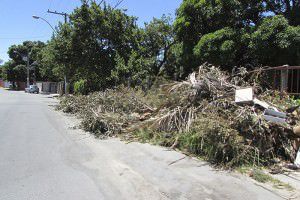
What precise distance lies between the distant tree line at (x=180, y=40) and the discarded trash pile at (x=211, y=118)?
4161 millimetres

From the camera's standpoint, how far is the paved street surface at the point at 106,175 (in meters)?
5.16

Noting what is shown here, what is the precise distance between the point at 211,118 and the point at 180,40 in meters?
9.96

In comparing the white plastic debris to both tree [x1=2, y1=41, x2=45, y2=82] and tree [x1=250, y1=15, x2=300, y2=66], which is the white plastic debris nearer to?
tree [x1=250, y1=15, x2=300, y2=66]

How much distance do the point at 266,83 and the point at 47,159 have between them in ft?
21.1

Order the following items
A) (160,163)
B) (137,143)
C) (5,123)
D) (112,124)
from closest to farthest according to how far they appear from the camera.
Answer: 1. (160,163)
2. (137,143)
3. (112,124)
4. (5,123)

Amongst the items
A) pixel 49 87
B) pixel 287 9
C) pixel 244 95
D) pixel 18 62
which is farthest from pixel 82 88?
pixel 18 62

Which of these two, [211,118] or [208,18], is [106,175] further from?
[208,18]

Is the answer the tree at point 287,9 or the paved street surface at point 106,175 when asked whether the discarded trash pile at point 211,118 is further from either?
the tree at point 287,9

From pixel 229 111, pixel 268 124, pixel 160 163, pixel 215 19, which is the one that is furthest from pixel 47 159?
pixel 215 19

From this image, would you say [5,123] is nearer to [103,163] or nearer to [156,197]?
[103,163]

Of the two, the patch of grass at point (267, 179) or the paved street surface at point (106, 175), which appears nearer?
the paved street surface at point (106, 175)

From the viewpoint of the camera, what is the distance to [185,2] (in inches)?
618

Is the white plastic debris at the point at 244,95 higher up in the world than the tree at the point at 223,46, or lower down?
lower down

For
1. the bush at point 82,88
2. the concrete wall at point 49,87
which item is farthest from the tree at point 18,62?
the bush at point 82,88
